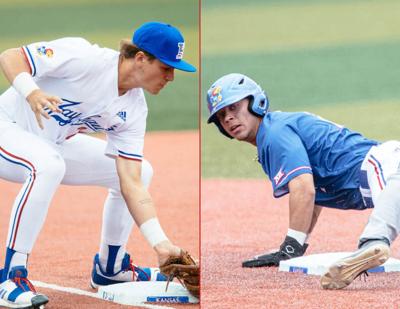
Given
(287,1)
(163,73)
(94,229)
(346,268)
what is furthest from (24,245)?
(287,1)

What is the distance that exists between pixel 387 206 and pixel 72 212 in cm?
387

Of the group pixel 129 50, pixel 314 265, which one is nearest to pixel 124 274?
pixel 314 265

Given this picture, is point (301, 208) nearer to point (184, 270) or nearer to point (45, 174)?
point (184, 270)

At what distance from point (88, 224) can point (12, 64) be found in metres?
2.99

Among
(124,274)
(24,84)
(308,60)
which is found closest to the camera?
(24,84)

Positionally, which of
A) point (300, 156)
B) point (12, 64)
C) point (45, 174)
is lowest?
point (45, 174)

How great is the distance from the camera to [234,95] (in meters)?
Result: 5.26

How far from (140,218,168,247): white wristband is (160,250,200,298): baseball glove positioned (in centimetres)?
10

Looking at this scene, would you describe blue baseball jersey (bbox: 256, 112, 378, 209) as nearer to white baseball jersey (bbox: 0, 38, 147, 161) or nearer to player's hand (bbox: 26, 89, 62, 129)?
white baseball jersey (bbox: 0, 38, 147, 161)

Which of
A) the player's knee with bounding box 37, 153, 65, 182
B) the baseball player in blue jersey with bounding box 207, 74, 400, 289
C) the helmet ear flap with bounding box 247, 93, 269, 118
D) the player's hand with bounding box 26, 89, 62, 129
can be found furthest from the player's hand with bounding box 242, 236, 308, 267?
the player's hand with bounding box 26, 89, 62, 129

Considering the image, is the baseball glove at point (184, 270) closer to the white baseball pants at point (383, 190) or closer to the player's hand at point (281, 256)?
the white baseball pants at point (383, 190)

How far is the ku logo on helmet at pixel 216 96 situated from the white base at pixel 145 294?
1047mm

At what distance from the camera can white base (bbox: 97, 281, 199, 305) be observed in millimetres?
4531

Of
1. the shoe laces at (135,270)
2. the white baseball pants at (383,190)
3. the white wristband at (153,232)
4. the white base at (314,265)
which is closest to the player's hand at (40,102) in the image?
the white wristband at (153,232)
